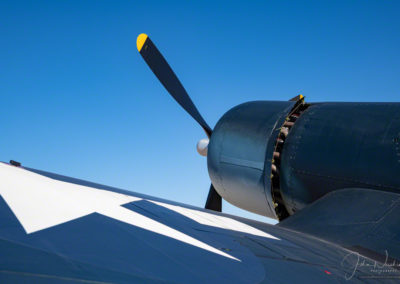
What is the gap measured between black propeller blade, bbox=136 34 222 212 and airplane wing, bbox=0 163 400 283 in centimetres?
503

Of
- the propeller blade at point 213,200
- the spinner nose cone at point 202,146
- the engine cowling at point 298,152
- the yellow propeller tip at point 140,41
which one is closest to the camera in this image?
the engine cowling at point 298,152

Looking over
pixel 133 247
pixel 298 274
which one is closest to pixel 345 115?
pixel 298 274

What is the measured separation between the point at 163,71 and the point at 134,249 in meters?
7.05

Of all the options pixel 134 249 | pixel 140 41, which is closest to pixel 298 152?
pixel 140 41

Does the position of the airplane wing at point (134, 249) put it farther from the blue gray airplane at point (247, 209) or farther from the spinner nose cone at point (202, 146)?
the spinner nose cone at point (202, 146)

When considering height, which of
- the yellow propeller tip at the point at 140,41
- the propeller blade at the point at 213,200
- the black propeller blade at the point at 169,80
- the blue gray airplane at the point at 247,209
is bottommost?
the propeller blade at the point at 213,200

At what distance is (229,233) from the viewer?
3383 mm

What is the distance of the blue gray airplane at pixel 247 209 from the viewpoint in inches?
71.6

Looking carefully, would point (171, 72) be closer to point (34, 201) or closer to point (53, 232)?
point (34, 201)

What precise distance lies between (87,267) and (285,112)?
6.08m

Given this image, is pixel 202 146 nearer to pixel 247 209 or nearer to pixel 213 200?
pixel 213 200

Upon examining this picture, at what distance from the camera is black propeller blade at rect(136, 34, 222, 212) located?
8.54 metres

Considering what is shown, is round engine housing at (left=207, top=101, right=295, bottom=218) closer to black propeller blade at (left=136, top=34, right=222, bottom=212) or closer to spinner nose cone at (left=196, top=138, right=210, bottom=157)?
black propeller blade at (left=136, top=34, right=222, bottom=212)

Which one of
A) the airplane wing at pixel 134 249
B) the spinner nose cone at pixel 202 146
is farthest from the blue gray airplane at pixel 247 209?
the spinner nose cone at pixel 202 146
